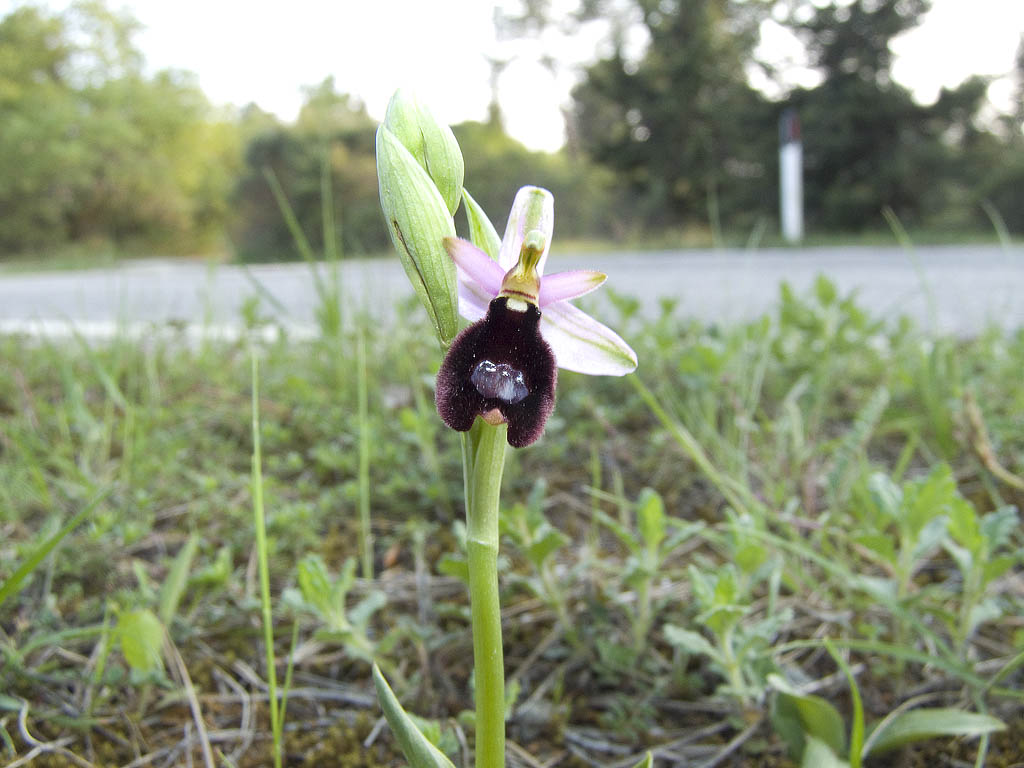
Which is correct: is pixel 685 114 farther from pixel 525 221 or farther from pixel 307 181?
pixel 525 221

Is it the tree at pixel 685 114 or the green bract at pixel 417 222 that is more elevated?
the tree at pixel 685 114

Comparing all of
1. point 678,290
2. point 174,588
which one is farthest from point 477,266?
point 678,290

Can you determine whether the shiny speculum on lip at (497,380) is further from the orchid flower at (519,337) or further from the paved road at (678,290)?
the paved road at (678,290)

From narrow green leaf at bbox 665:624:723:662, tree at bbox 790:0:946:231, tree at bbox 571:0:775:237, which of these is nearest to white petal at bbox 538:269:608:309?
narrow green leaf at bbox 665:624:723:662

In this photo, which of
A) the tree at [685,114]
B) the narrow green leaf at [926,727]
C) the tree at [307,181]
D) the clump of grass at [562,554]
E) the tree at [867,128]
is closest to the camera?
the narrow green leaf at [926,727]

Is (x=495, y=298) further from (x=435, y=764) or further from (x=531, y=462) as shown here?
(x=531, y=462)

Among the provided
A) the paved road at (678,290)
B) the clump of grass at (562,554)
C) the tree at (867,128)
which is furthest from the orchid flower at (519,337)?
the tree at (867,128)
